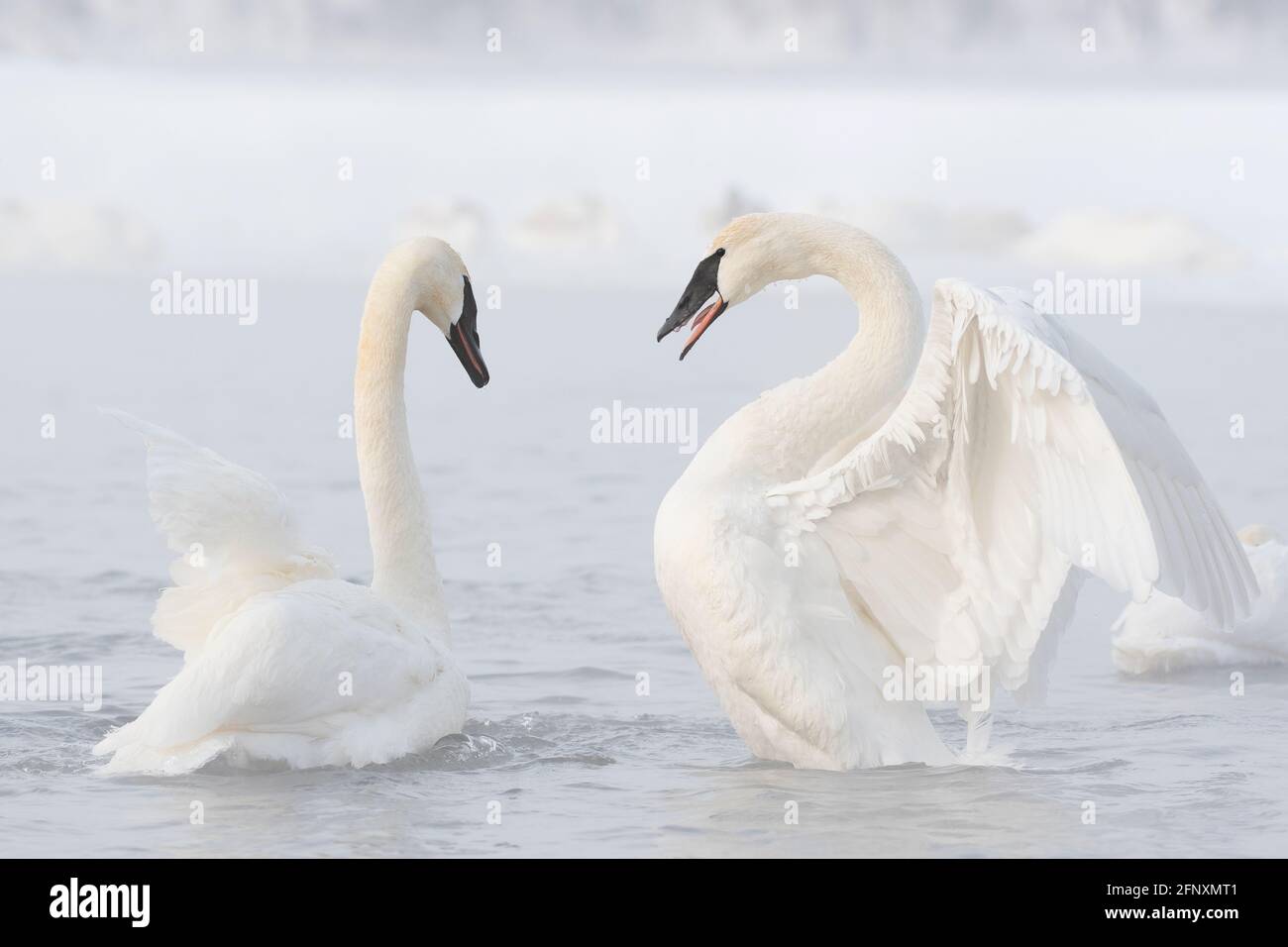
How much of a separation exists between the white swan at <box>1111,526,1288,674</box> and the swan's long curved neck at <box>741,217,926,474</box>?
255 cm

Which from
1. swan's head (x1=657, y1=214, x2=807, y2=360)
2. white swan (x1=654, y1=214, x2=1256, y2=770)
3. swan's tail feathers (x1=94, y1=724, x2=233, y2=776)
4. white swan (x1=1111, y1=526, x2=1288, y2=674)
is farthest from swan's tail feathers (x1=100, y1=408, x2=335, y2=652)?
white swan (x1=1111, y1=526, x2=1288, y2=674)

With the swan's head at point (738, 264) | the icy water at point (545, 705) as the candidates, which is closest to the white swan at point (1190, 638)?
the icy water at point (545, 705)

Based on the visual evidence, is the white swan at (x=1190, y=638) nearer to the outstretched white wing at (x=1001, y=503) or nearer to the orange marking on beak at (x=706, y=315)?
the outstretched white wing at (x=1001, y=503)

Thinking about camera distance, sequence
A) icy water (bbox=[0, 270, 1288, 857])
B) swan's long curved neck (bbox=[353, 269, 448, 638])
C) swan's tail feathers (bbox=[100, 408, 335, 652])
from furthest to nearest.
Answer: swan's long curved neck (bbox=[353, 269, 448, 638])
swan's tail feathers (bbox=[100, 408, 335, 652])
icy water (bbox=[0, 270, 1288, 857])

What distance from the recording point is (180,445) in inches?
297

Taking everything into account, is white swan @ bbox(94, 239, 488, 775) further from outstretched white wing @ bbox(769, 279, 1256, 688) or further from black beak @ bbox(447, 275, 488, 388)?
outstretched white wing @ bbox(769, 279, 1256, 688)

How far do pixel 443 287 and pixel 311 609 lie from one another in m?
1.75

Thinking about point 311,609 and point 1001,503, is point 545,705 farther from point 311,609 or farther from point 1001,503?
point 1001,503

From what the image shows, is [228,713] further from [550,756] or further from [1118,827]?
[1118,827]

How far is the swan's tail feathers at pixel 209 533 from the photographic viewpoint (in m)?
7.31

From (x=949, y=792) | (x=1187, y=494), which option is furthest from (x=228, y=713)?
(x=1187, y=494)

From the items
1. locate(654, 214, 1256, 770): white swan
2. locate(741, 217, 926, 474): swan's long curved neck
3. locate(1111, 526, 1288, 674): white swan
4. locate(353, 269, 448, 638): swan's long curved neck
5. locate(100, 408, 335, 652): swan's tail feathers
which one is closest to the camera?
locate(654, 214, 1256, 770): white swan

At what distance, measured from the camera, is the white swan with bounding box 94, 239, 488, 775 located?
22.5 ft

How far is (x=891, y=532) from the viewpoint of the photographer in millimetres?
7234
